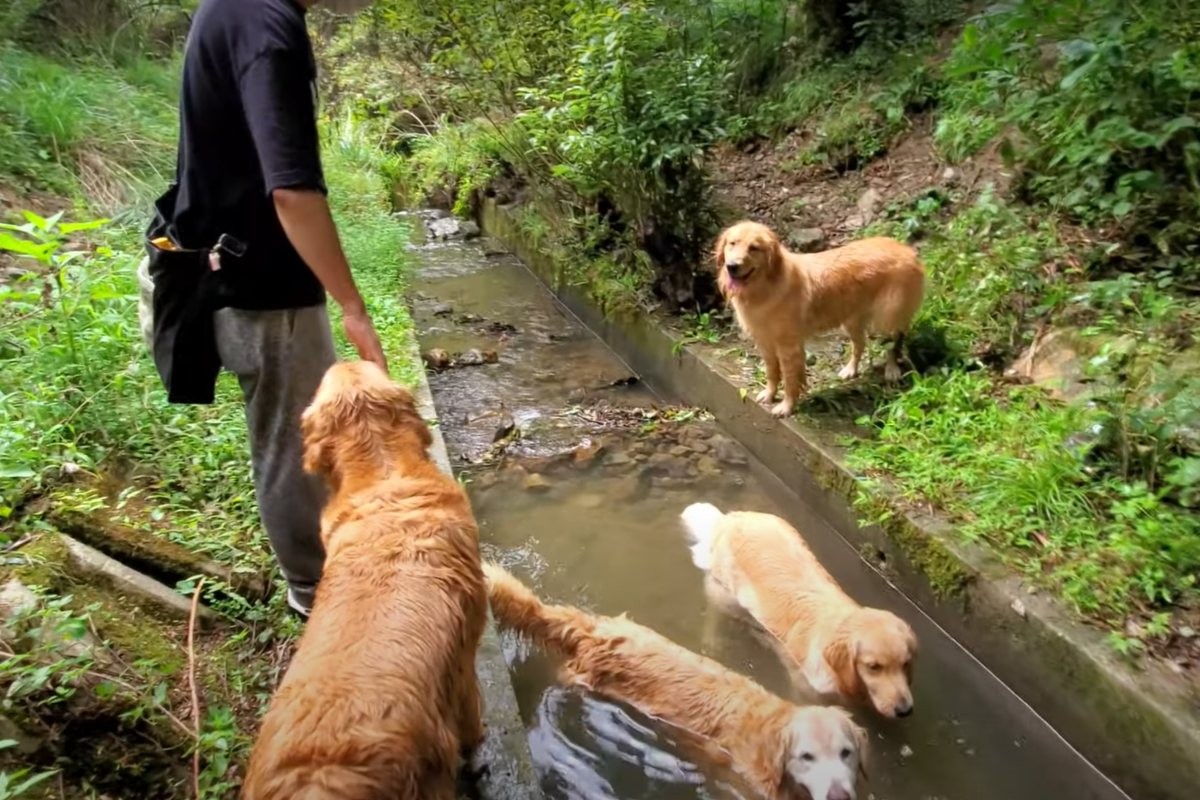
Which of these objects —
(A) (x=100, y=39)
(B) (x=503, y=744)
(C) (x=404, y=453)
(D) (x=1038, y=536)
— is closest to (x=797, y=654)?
(D) (x=1038, y=536)

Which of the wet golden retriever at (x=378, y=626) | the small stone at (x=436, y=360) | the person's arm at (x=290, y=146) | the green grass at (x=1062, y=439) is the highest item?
the person's arm at (x=290, y=146)

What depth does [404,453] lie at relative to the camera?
8.30ft

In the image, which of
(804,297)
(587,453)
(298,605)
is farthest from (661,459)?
(298,605)

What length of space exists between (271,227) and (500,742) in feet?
5.86

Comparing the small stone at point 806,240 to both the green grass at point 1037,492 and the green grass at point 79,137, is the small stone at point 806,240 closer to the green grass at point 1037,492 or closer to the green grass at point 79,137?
the green grass at point 1037,492

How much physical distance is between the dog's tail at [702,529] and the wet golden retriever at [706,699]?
70 cm

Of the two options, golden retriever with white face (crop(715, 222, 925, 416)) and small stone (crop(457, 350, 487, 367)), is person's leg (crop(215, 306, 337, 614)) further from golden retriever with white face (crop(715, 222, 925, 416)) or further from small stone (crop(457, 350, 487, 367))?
small stone (crop(457, 350, 487, 367))

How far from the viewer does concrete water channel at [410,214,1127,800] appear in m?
2.91

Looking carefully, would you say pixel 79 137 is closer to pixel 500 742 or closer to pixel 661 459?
pixel 661 459

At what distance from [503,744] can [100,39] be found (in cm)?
1047

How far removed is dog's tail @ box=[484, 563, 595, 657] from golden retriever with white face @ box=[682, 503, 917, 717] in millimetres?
816

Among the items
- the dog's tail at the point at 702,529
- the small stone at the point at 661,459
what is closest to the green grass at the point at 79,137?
the small stone at the point at 661,459

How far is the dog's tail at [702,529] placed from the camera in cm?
404

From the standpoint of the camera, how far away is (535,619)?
334cm
